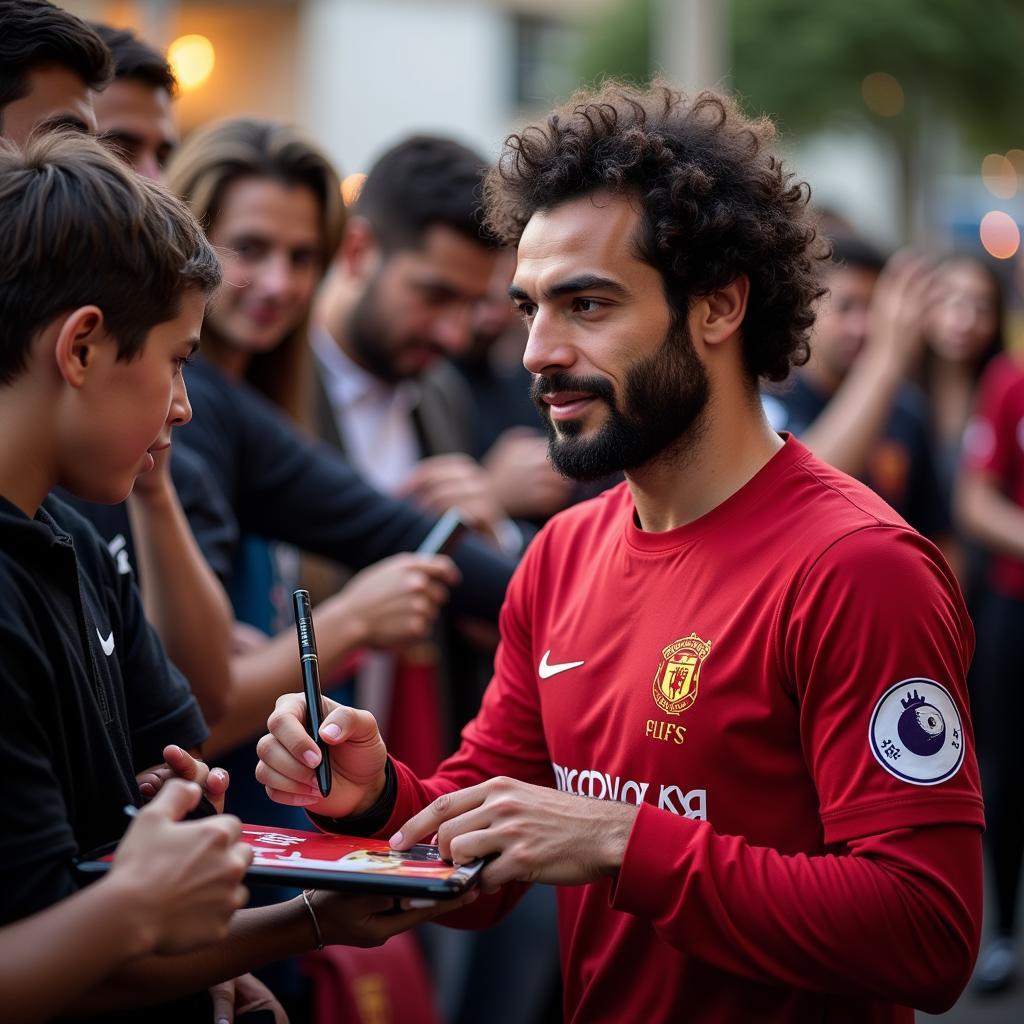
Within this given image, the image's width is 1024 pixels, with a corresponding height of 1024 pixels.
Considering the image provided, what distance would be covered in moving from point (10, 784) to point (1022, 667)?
4.73 meters

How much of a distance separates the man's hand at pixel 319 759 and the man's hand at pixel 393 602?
3.18ft

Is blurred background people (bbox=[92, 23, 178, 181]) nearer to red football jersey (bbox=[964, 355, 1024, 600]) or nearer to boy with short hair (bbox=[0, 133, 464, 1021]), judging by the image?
boy with short hair (bbox=[0, 133, 464, 1021])

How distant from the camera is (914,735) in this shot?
6.45 ft

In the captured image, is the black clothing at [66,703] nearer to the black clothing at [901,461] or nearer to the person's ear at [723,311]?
the person's ear at [723,311]

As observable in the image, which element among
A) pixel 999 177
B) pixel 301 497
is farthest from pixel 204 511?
pixel 999 177

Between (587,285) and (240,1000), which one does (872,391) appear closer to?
(587,285)

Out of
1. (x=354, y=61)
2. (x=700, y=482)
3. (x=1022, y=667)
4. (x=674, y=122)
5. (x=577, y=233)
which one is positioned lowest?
(x=1022, y=667)

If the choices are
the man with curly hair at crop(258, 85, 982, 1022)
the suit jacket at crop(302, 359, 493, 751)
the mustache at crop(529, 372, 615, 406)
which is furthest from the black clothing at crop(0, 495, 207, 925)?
the suit jacket at crop(302, 359, 493, 751)

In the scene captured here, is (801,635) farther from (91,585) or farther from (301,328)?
(301,328)

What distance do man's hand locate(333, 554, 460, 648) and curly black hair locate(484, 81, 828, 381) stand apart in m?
0.99

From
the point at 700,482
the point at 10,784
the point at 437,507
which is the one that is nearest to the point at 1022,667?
the point at 437,507

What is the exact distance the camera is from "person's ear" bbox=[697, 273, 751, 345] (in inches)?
93.9

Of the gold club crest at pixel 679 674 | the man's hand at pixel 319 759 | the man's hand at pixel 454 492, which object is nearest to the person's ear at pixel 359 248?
the man's hand at pixel 454 492

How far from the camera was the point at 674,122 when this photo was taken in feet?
8.08
